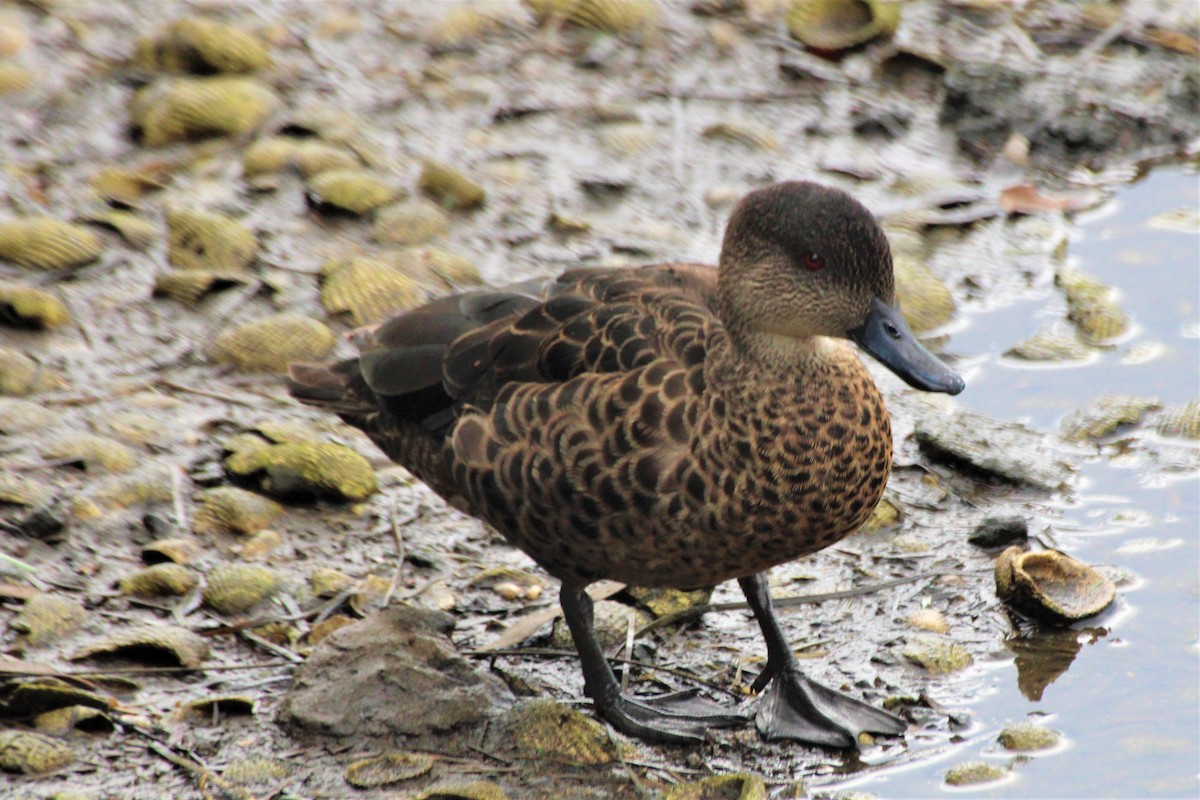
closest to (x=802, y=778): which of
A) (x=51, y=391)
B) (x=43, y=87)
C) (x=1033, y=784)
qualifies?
(x=1033, y=784)

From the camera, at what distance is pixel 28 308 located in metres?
5.55

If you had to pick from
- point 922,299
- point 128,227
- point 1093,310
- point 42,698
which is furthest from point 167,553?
point 1093,310

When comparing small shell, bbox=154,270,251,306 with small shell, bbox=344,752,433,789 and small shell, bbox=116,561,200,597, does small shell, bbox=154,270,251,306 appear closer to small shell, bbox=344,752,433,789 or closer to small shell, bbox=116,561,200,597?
small shell, bbox=116,561,200,597

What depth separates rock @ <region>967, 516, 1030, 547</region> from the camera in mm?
4824

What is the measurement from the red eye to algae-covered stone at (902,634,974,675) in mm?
1157

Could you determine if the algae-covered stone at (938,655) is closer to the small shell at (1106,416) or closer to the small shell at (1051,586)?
the small shell at (1051,586)

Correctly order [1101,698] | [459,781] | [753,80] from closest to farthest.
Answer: [459,781]
[1101,698]
[753,80]

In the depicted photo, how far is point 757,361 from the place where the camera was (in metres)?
3.90

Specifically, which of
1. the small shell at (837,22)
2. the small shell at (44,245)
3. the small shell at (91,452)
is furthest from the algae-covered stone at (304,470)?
the small shell at (837,22)

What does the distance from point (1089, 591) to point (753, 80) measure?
12.8 feet

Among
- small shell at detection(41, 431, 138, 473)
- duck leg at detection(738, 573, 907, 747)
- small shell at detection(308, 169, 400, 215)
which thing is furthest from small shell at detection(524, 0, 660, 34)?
duck leg at detection(738, 573, 907, 747)

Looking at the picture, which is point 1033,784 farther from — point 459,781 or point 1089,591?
point 459,781

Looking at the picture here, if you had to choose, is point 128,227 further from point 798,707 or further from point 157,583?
point 798,707

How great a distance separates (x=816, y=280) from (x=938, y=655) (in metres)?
1.14
